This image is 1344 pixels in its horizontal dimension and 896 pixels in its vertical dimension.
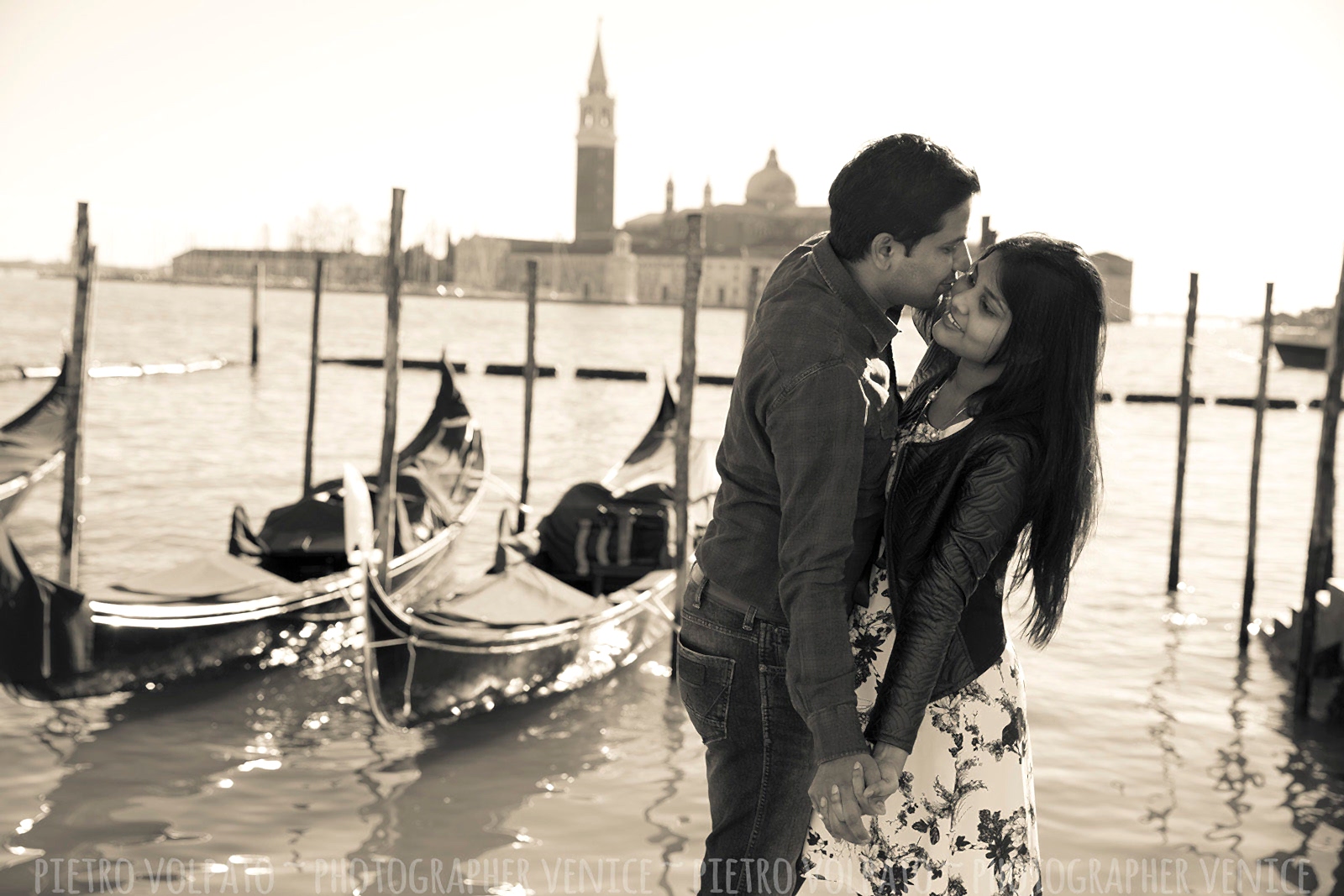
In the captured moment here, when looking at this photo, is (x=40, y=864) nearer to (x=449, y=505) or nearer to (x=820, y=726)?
(x=820, y=726)

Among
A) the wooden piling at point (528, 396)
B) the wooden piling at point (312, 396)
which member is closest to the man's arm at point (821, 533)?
the wooden piling at point (312, 396)

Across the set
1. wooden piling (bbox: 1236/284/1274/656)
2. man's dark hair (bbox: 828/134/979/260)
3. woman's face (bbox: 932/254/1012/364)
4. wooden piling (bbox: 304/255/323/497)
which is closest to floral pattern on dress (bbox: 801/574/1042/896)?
woman's face (bbox: 932/254/1012/364)

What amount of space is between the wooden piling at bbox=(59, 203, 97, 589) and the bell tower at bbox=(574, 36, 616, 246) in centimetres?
7353

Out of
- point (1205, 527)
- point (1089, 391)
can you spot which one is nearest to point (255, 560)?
point (1089, 391)

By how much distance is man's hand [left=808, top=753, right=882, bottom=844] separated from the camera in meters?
1.20

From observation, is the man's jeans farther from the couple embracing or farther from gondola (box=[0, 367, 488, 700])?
gondola (box=[0, 367, 488, 700])

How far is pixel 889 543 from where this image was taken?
1.28m

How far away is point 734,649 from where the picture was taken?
52.0 inches

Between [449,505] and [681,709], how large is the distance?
2103mm

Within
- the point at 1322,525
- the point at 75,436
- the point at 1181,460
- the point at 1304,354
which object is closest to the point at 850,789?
the point at 1322,525

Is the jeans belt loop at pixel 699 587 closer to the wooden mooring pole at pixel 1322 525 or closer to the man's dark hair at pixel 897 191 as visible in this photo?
the man's dark hair at pixel 897 191

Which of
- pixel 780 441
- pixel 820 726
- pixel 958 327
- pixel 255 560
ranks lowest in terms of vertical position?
pixel 255 560

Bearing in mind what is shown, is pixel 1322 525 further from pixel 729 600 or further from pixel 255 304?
pixel 255 304

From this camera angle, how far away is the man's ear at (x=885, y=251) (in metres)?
1.24
